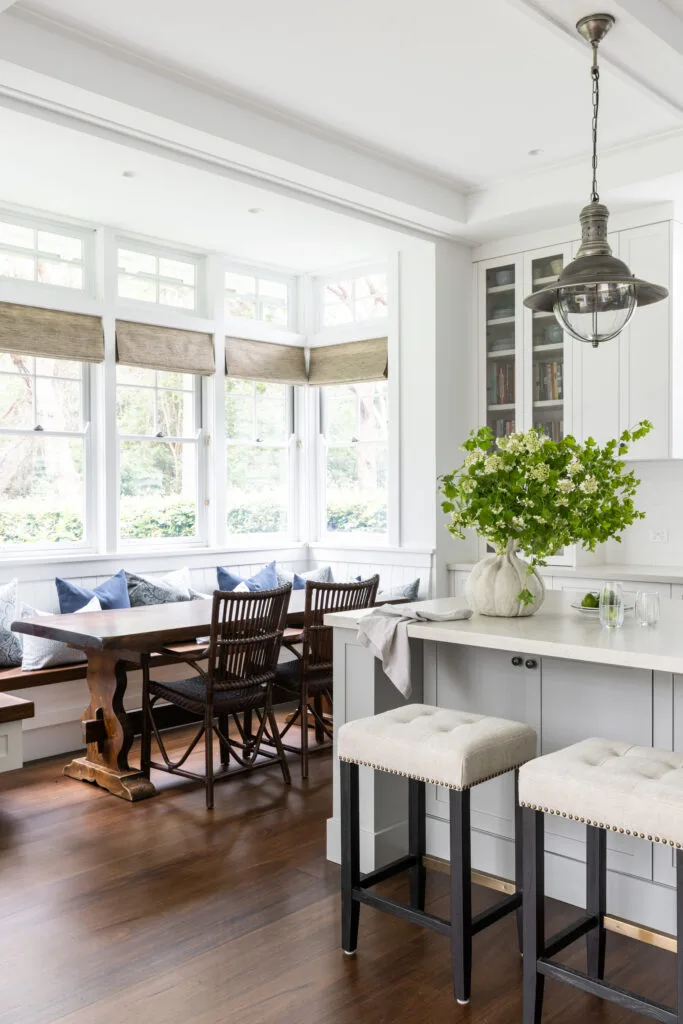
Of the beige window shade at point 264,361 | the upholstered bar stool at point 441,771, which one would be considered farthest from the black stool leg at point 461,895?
the beige window shade at point 264,361

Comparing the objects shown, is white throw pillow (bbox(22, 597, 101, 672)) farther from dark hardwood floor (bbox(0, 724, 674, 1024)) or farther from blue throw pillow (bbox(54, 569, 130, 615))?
dark hardwood floor (bbox(0, 724, 674, 1024))

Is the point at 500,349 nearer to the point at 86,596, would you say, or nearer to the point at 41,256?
the point at 41,256

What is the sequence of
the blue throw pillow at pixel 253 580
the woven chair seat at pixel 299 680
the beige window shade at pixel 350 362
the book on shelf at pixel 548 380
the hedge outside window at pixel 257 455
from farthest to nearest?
the hedge outside window at pixel 257 455, the beige window shade at pixel 350 362, the blue throw pillow at pixel 253 580, the book on shelf at pixel 548 380, the woven chair seat at pixel 299 680

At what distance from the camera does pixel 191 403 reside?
6.41 meters

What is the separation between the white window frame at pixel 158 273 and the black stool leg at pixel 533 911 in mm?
4594

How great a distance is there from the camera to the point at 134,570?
5895mm

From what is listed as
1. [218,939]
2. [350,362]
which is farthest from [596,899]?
[350,362]

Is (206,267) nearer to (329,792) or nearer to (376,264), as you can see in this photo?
(376,264)

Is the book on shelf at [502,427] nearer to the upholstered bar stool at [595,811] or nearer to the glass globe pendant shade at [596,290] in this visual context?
the glass globe pendant shade at [596,290]

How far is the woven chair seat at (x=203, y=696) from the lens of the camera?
415 centimetres

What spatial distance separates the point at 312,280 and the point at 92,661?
378 cm

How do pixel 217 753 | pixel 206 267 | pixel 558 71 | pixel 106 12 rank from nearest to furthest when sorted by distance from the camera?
pixel 106 12
pixel 558 71
pixel 217 753
pixel 206 267

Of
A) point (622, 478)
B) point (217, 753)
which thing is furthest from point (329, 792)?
point (622, 478)

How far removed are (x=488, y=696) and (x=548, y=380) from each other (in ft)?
10.2
